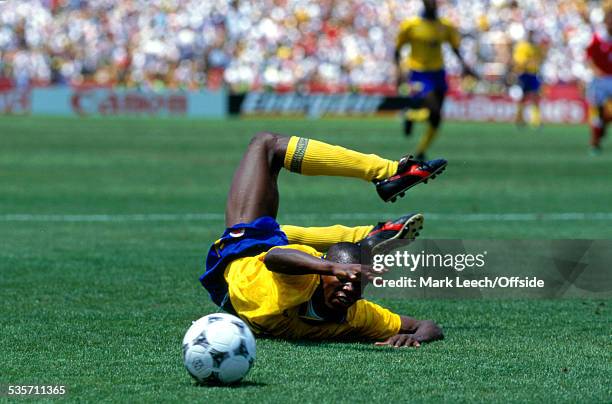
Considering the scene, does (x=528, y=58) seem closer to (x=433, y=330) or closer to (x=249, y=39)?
(x=249, y=39)

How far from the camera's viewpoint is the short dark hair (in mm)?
6266

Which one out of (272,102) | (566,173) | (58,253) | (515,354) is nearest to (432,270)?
(515,354)

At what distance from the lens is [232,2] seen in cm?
4706

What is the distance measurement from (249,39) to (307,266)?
40.7 metres

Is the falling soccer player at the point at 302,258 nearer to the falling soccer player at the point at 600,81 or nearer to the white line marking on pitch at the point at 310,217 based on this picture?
the white line marking on pitch at the point at 310,217

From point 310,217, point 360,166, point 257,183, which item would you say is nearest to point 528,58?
point 310,217

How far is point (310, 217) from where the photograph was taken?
1351 centimetres

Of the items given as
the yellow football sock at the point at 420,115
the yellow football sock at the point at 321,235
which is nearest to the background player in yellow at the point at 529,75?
the yellow football sock at the point at 420,115

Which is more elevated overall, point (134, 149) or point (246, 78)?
point (134, 149)

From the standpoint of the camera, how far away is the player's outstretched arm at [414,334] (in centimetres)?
662

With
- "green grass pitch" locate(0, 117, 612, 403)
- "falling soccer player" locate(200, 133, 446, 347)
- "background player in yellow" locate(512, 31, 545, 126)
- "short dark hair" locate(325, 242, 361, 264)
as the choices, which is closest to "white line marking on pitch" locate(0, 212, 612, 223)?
"green grass pitch" locate(0, 117, 612, 403)

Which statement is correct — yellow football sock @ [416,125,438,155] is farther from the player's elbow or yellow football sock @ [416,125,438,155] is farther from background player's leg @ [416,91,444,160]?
the player's elbow

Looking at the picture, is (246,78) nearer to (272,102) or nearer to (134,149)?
(272,102)

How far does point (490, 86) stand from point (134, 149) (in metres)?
20.0
